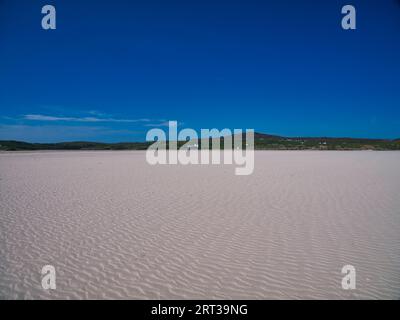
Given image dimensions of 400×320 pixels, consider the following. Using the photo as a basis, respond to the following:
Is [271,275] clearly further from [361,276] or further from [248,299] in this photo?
[361,276]

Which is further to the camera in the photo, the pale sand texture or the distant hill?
the distant hill

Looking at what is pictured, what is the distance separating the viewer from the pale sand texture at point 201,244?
475cm

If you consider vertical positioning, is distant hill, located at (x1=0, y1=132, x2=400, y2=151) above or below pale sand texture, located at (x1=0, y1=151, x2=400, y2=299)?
above

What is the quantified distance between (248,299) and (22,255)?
4.42m

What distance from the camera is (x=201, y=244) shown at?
21.5 feet

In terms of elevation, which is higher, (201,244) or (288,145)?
(288,145)

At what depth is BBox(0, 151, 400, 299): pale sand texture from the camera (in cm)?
475

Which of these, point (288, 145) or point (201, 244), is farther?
point (288, 145)

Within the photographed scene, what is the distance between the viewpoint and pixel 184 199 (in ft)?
37.1

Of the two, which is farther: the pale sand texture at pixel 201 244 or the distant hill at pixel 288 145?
the distant hill at pixel 288 145
